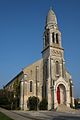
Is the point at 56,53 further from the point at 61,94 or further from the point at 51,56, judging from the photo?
the point at 61,94

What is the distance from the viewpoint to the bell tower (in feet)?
188

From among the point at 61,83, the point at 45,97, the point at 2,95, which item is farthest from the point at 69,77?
the point at 2,95

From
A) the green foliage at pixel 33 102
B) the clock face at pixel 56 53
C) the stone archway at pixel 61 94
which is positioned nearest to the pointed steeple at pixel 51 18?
the clock face at pixel 56 53

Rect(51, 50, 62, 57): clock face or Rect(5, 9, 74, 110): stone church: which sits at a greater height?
Rect(51, 50, 62, 57): clock face

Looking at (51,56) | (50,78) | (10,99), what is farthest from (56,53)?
(10,99)

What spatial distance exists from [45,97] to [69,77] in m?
10.7

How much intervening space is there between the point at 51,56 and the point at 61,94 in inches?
436

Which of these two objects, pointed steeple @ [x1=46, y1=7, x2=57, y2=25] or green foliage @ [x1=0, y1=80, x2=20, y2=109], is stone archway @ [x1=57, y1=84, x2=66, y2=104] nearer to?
green foliage @ [x1=0, y1=80, x2=20, y2=109]

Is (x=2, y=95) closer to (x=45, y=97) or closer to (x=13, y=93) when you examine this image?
(x=13, y=93)

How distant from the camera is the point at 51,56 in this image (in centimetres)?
6019

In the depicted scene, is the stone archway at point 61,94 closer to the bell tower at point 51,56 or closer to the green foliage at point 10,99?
the bell tower at point 51,56

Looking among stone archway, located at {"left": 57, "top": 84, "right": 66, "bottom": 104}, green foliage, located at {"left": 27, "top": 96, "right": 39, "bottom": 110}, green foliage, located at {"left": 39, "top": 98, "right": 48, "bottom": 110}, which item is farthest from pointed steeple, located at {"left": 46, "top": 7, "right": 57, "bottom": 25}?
green foliage, located at {"left": 39, "top": 98, "right": 48, "bottom": 110}

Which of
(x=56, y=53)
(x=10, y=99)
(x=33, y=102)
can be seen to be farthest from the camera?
(x=56, y=53)

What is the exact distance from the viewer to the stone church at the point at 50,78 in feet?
185
